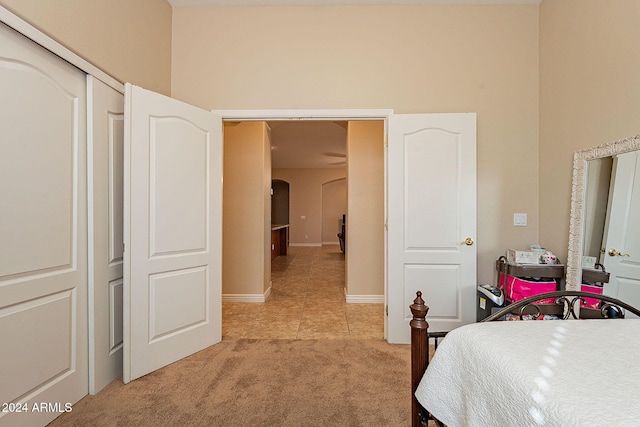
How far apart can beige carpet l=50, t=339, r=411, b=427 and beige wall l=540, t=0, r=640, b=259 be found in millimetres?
1827

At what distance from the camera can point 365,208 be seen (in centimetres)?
432

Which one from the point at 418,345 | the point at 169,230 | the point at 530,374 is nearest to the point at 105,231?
the point at 169,230

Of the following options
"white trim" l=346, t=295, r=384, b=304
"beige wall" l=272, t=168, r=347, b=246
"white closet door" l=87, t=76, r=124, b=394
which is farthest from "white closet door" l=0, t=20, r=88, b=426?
"beige wall" l=272, t=168, r=347, b=246

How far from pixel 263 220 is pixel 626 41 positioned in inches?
148

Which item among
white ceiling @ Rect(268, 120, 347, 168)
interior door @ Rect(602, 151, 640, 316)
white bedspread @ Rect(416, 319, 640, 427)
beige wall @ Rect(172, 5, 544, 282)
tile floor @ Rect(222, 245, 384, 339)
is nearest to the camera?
white bedspread @ Rect(416, 319, 640, 427)

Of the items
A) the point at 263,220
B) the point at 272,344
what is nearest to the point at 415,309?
the point at 272,344

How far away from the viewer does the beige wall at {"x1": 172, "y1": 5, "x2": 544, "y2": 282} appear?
9.41 ft

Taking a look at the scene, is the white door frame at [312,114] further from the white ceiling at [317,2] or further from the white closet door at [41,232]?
the white closet door at [41,232]

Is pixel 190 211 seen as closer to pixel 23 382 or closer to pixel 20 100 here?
pixel 20 100

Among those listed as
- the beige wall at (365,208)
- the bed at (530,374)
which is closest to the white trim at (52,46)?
the bed at (530,374)

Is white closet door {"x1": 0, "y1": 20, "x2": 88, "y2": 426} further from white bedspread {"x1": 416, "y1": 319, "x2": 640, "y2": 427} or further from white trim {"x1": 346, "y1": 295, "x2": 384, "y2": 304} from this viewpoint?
white trim {"x1": 346, "y1": 295, "x2": 384, "y2": 304}

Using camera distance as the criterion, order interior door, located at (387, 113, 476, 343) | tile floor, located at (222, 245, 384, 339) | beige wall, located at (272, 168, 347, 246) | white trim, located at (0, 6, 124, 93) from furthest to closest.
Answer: beige wall, located at (272, 168, 347, 246) < tile floor, located at (222, 245, 384, 339) < interior door, located at (387, 113, 476, 343) < white trim, located at (0, 6, 124, 93)

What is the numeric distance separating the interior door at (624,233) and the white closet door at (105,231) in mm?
3331

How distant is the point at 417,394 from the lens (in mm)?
1266
